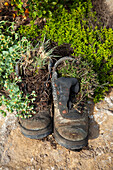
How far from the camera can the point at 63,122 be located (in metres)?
2.44

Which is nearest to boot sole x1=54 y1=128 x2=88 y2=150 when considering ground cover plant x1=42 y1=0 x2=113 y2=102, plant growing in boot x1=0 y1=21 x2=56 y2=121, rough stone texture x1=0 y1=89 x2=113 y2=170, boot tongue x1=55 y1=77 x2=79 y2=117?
rough stone texture x1=0 y1=89 x2=113 y2=170

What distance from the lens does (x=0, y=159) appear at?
2.32 m

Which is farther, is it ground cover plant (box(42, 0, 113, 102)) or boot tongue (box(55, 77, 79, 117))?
ground cover plant (box(42, 0, 113, 102))

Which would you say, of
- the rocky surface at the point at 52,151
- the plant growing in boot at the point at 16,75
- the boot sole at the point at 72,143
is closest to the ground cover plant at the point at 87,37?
the rocky surface at the point at 52,151

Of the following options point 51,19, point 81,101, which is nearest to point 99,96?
point 81,101

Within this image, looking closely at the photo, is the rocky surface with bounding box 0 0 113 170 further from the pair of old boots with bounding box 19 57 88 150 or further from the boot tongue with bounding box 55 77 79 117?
the boot tongue with bounding box 55 77 79 117

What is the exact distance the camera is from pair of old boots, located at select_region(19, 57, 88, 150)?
2.27 meters

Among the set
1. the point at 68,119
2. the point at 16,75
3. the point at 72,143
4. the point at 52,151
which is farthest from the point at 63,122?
the point at 16,75

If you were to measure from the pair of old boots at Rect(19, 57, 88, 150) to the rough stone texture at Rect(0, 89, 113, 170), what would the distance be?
19 cm

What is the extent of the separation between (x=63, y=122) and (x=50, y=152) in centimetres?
46

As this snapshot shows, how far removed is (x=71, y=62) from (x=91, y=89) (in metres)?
0.55

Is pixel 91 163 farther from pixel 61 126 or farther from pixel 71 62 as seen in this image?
pixel 71 62

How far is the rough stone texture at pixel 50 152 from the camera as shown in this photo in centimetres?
229

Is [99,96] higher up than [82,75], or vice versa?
[82,75]
